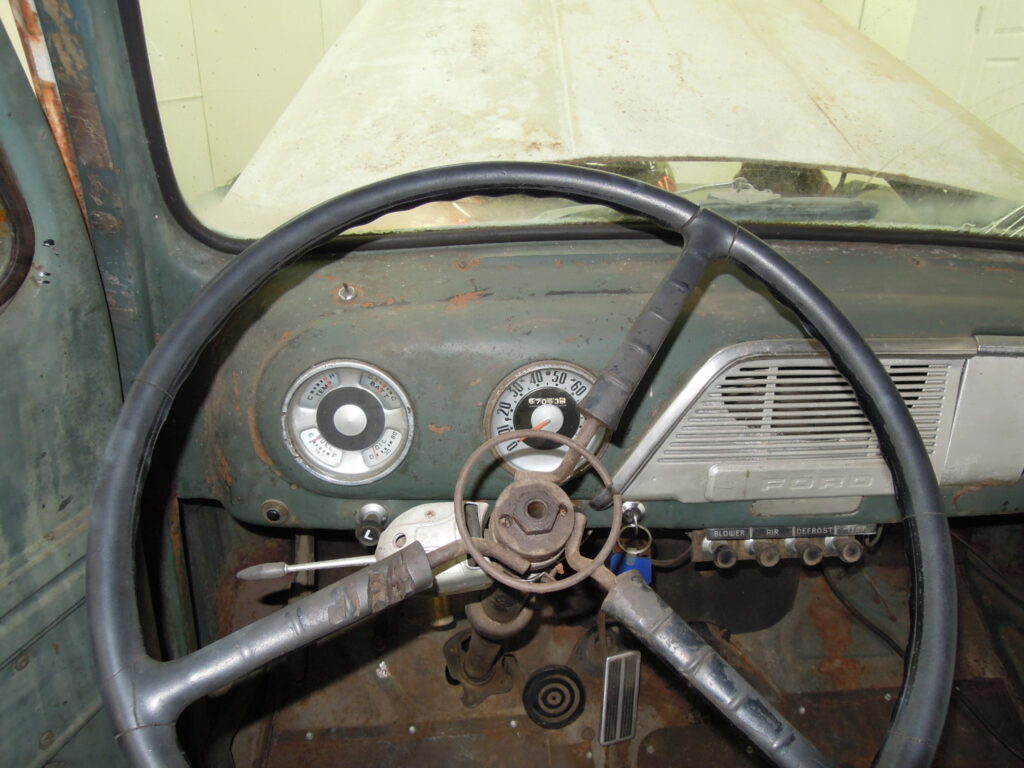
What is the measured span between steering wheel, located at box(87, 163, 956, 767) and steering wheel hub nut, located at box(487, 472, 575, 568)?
0.02m

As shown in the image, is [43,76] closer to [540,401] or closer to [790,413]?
[540,401]

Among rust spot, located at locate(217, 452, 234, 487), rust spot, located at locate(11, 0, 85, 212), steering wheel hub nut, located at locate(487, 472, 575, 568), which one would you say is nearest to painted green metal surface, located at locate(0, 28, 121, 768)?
rust spot, located at locate(11, 0, 85, 212)

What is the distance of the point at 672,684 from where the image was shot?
1751 millimetres

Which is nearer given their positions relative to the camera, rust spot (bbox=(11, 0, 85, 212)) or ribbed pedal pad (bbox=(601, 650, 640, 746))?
rust spot (bbox=(11, 0, 85, 212))

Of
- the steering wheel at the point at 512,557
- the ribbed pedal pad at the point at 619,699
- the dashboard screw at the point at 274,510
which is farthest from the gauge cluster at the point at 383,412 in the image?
the ribbed pedal pad at the point at 619,699

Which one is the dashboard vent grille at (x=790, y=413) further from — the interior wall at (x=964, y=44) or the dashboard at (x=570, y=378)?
the interior wall at (x=964, y=44)

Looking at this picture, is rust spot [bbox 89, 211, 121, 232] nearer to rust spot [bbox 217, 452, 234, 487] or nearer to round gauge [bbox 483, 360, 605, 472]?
rust spot [bbox 217, 452, 234, 487]

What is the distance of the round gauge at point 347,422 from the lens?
1079 mm

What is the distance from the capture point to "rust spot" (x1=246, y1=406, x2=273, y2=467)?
112 centimetres

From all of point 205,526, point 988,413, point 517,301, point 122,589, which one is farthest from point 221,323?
point 988,413

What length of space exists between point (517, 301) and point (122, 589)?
0.61 meters

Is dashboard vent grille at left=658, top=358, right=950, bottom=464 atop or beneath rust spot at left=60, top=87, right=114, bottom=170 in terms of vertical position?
beneath

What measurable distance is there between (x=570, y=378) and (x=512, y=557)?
38 centimetres

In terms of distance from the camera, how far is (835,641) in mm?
1874
